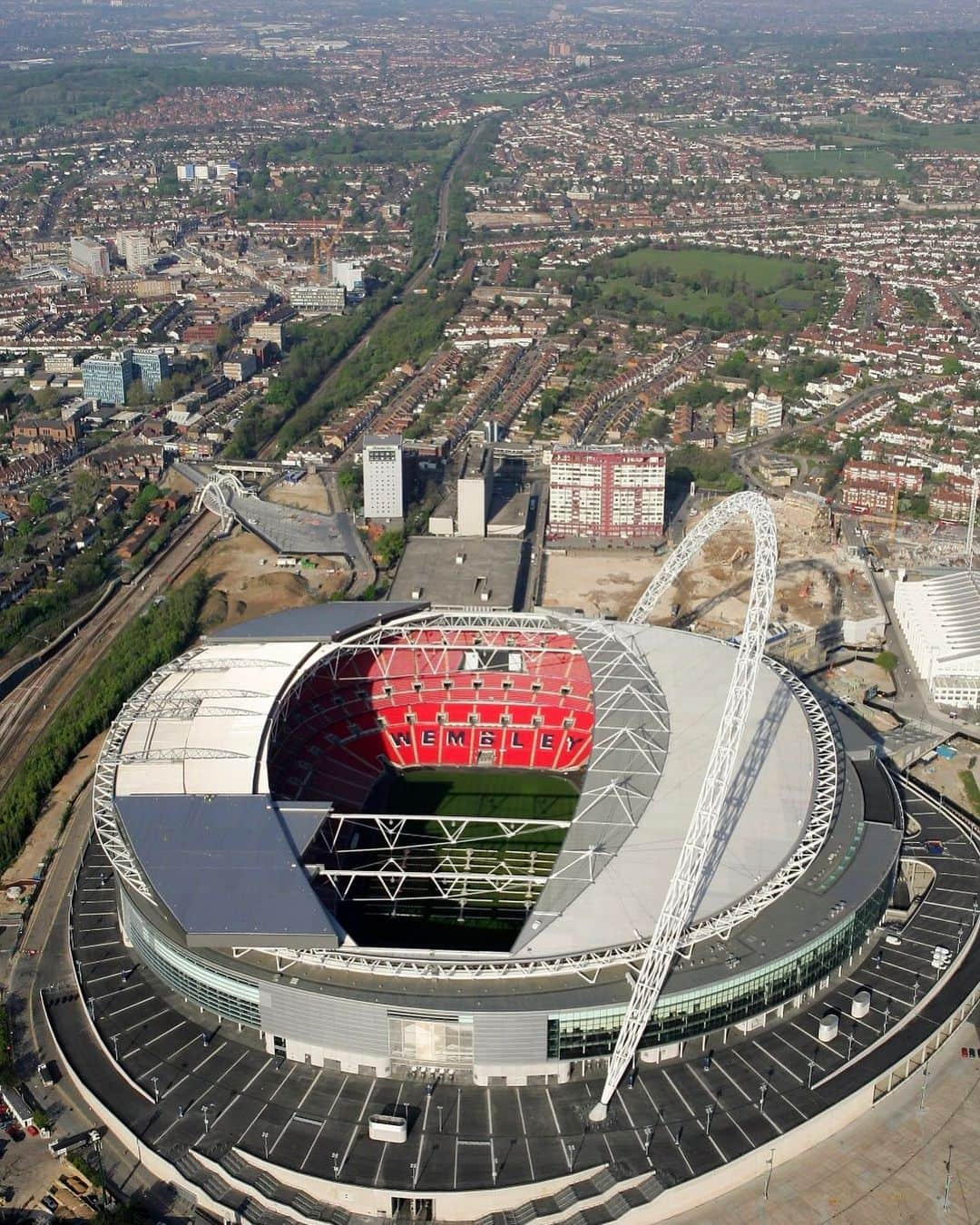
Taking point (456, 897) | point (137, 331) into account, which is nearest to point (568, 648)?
point (456, 897)

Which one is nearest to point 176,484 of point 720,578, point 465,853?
point 720,578

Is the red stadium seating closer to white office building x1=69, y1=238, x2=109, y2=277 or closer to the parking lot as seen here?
the parking lot

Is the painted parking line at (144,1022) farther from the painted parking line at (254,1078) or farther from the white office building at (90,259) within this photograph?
the white office building at (90,259)

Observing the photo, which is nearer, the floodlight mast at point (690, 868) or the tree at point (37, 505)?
the floodlight mast at point (690, 868)

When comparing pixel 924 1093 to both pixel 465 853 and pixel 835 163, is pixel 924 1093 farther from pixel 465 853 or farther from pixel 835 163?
pixel 835 163

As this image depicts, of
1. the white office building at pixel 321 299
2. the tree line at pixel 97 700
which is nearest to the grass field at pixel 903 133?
the white office building at pixel 321 299

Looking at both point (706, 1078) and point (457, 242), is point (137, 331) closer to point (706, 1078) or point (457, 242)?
point (457, 242)
